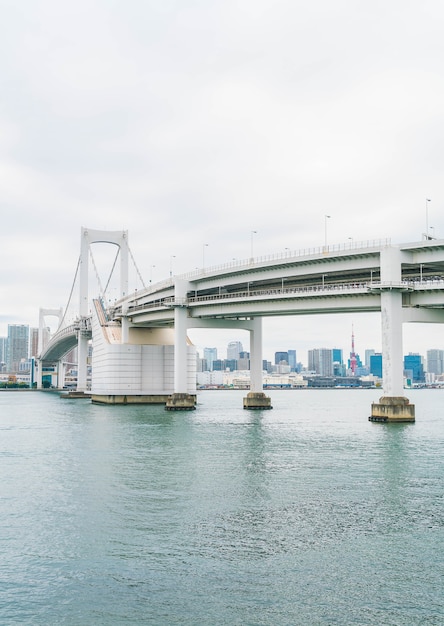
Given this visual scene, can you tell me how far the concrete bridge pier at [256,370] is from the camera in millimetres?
86500

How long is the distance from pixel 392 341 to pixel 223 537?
3793 cm

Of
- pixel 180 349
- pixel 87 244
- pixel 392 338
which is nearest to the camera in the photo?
pixel 392 338

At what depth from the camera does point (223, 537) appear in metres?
20.0

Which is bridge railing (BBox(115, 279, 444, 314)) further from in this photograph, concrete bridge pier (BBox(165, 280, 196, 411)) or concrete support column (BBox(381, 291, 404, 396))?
concrete support column (BBox(381, 291, 404, 396))

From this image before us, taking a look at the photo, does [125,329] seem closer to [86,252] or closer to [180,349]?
[180,349]

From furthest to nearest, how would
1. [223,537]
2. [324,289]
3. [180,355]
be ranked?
[180,355], [324,289], [223,537]

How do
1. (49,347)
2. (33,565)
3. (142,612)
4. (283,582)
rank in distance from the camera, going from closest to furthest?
1. (142,612)
2. (283,582)
3. (33,565)
4. (49,347)

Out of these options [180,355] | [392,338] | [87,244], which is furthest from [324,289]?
[87,244]

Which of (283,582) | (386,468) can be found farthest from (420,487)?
(283,582)

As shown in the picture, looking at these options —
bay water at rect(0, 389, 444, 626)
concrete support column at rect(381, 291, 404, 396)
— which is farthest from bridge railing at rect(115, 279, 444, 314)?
bay water at rect(0, 389, 444, 626)

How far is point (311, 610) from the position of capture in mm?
14445

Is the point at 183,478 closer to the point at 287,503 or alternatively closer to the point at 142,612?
the point at 287,503

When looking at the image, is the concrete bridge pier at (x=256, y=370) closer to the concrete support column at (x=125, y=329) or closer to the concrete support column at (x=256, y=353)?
the concrete support column at (x=256, y=353)

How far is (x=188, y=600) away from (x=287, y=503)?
10321mm
